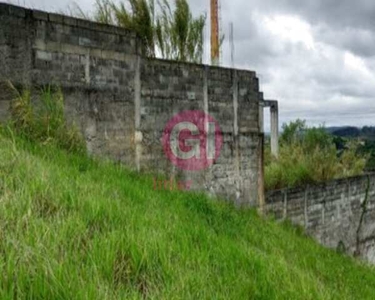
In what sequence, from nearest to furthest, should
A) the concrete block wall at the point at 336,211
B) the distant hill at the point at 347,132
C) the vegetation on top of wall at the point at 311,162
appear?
the concrete block wall at the point at 336,211 → the vegetation on top of wall at the point at 311,162 → the distant hill at the point at 347,132

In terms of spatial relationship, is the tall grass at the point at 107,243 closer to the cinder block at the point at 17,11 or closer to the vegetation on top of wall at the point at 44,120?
the vegetation on top of wall at the point at 44,120

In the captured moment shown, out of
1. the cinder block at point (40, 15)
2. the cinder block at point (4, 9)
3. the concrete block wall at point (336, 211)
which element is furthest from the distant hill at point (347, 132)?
the cinder block at point (4, 9)

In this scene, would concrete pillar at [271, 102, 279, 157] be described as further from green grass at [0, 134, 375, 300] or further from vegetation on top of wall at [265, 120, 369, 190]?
green grass at [0, 134, 375, 300]

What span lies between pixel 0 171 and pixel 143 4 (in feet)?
14.6

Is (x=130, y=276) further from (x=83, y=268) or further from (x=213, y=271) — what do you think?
(x=213, y=271)

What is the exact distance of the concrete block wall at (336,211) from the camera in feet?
24.6

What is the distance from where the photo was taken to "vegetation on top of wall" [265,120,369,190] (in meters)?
8.84

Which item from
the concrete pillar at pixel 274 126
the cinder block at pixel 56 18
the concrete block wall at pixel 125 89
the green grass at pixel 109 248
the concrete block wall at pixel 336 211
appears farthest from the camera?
the concrete pillar at pixel 274 126

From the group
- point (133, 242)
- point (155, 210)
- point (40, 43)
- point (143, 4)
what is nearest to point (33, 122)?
point (40, 43)

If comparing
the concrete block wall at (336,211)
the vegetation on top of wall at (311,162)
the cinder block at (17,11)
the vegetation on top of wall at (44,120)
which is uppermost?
the cinder block at (17,11)

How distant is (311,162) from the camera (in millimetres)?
9445

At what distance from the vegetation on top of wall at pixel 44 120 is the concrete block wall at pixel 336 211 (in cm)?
398

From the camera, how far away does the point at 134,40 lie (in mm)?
5230

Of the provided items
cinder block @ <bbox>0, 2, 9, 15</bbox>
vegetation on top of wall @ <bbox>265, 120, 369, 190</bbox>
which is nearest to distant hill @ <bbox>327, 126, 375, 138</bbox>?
Result: vegetation on top of wall @ <bbox>265, 120, 369, 190</bbox>
